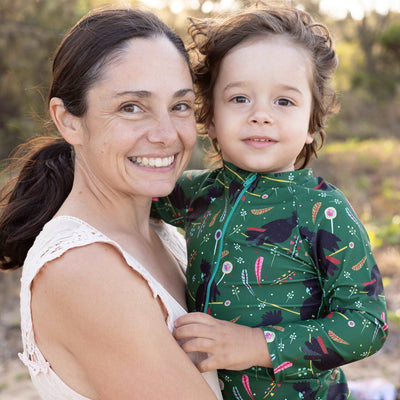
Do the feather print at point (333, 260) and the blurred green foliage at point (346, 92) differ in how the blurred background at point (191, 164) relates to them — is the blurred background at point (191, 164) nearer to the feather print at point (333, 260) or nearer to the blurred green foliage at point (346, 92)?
the blurred green foliage at point (346, 92)

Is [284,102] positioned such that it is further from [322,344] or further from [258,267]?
[322,344]

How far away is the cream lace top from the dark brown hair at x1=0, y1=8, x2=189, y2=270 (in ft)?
1.32

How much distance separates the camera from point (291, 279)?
72.3 inches

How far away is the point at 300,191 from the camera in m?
1.90

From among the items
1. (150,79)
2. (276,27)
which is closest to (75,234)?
(150,79)

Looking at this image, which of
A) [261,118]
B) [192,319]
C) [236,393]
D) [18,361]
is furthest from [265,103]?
[18,361]

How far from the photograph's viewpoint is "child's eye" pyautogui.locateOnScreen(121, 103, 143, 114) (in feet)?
5.66

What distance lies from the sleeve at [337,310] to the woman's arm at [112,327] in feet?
1.14

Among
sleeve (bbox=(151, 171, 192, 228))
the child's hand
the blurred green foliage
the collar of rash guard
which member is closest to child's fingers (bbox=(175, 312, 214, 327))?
the child's hand

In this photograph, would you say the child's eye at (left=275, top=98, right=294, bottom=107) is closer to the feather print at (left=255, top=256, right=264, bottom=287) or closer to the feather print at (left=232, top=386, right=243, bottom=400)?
the feather print at (left=255, top=256, right=264, bottom=287)

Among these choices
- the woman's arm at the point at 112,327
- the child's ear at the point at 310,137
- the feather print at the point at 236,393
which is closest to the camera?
the woman's arm at the point at 112,327

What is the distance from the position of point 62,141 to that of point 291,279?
3.74 feet

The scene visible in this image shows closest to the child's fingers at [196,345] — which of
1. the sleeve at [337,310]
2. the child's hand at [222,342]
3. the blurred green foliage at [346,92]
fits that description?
the child's hand at [222,342]

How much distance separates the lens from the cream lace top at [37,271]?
1538 mm
